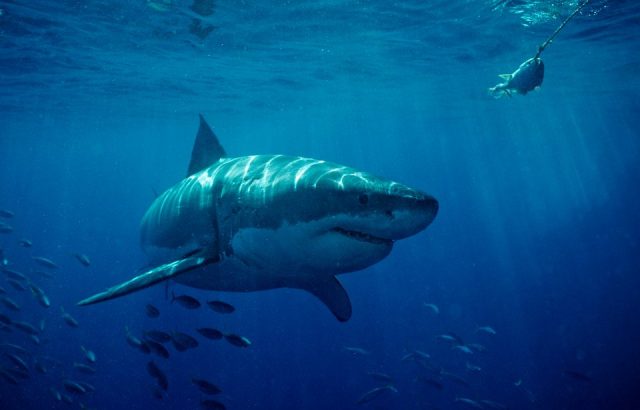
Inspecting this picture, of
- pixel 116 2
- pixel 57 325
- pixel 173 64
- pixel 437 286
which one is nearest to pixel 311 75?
pixel 173 64

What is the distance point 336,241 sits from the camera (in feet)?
11.1

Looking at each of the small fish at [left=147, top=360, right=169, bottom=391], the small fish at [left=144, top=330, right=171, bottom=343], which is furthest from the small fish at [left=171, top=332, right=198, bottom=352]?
the small fish at [left=147, top=360, right=169, bottom=391]

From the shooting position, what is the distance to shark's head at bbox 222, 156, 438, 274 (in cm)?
299

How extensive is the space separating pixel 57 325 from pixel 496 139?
65766 mm

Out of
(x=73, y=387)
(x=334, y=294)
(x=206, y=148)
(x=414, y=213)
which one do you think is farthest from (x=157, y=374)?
(x=414, y=213)

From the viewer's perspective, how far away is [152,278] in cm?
410

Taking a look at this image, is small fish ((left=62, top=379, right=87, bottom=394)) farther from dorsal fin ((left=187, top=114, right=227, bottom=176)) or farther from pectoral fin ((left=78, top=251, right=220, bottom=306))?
pectoral fin ((left=78, top=251, right=220, bottom=306))

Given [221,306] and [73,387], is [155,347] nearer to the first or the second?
[221,306]

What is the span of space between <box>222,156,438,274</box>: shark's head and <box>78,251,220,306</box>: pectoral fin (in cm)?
42

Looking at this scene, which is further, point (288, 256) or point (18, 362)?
point (18, 362)

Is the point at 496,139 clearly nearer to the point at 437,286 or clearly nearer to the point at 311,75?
the point at 437,286

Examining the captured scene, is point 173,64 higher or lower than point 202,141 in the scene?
higher

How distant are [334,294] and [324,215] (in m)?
2.60

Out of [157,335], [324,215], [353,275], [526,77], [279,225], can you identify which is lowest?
[353,275]
